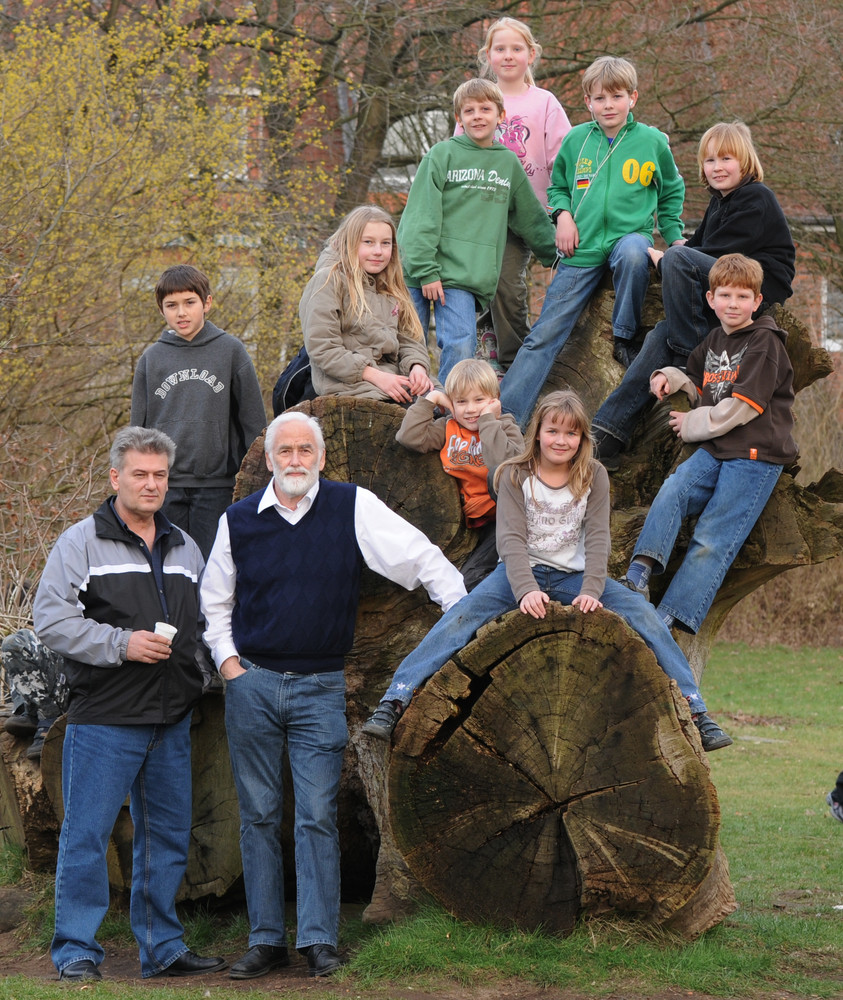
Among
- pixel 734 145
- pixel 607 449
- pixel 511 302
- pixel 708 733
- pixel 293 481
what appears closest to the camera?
pixel 708 733

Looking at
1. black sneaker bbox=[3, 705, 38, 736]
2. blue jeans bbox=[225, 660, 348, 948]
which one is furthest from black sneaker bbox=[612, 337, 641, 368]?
black sneaker bbox=[3, 705, 38, 736]

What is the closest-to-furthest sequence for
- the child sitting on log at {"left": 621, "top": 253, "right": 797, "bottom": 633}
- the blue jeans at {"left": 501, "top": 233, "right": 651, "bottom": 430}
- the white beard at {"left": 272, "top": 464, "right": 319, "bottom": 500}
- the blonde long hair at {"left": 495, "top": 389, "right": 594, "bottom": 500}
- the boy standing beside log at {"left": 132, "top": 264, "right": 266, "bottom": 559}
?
the blonde long hair at {"left": 495, "top": 389, "right": 594, "bottom": 500}
the white beard at {"left": 272, "top": 464, "right": 319, "bottom": 500}
the child sitting on log at {"left": 621, "top": 253, "right": 797, "bottom": 633}
the boy standing beside log at {"left": 132, "top": 264, "right": 266, "bottom": 559}
the blue jeans at {"left": 501, "top": 233, "right": 651, "bottom": 430}

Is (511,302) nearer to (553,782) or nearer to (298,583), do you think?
(298,583)

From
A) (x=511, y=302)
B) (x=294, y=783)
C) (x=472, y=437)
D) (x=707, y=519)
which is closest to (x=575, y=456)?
(x=472, y=437)

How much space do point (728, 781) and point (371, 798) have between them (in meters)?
7.20

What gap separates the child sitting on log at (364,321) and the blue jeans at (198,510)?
0.76 metres

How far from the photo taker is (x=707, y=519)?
544cm

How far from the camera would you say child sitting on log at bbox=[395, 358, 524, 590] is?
5250 mm

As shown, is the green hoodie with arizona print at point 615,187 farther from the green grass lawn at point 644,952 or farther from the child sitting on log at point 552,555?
the green grass lawn at point 644,952

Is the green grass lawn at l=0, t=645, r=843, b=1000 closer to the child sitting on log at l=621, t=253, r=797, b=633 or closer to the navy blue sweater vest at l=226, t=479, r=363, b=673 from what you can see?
the navy blue sweater vest at l=226, t=479, r=363, b=673

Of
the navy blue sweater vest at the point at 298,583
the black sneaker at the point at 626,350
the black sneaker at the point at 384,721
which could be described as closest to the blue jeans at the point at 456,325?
the black sneaker at the point at 626,350

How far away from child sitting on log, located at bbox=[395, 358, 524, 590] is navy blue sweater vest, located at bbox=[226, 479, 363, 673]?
0.45 metres

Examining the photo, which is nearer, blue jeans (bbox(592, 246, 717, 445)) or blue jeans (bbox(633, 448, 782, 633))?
blue jeans (bbox(633, 448, 782, 633))

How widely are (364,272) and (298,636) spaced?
185 centimetres
